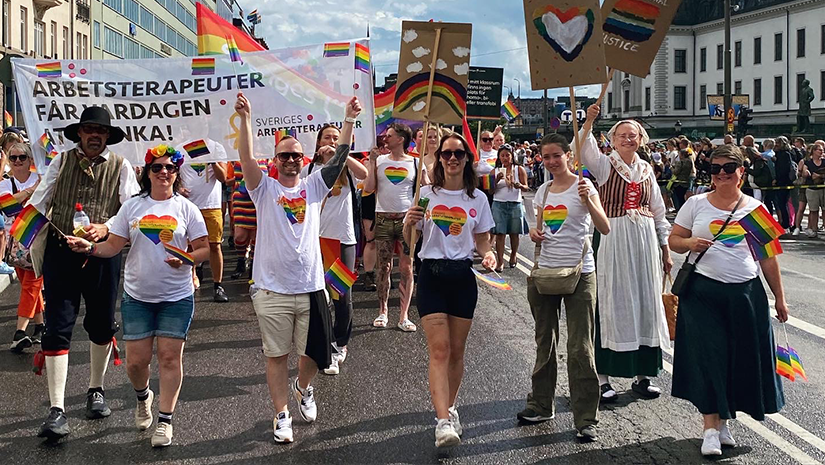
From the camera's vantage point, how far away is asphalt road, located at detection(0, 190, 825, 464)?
4.85 meters

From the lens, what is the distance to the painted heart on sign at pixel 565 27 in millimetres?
5504

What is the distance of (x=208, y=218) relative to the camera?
387 inches

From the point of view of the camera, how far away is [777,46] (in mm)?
78500

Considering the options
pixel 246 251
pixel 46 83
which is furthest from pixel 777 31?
pixel 46 83

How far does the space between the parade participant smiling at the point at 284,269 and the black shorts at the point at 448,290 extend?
26.2 inches

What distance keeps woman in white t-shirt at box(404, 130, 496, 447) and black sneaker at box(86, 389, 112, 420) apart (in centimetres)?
215

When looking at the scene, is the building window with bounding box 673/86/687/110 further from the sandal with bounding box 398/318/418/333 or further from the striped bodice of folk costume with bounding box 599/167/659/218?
the striped bodice of folk costume with bounding box 599/167/659/218

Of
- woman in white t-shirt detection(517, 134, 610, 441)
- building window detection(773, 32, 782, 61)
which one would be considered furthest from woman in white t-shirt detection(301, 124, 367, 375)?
building window detection(773, 32, 782, 61)

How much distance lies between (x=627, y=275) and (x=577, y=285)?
0.71m

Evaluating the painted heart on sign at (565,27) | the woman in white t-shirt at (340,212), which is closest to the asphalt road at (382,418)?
the woman in white t-shirt at (340,212)

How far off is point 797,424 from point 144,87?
17.7 ft

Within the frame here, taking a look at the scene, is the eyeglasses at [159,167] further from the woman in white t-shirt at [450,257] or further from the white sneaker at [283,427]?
the white sneaker at [283,427]

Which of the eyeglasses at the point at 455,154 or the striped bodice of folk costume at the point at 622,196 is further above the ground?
the eyeglasses at the point at 455,154

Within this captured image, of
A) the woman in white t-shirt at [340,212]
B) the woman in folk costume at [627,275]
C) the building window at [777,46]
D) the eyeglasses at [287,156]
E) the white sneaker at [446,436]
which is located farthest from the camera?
the building window at [777,46]
